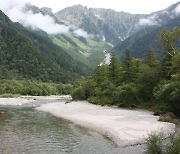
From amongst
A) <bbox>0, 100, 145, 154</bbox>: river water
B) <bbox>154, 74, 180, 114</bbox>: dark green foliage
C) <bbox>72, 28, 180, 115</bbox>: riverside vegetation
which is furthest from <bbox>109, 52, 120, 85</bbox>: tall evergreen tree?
<bbox>0, 100, 145, 154</bbox>: river water

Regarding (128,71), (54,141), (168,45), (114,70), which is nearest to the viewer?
(54,141)

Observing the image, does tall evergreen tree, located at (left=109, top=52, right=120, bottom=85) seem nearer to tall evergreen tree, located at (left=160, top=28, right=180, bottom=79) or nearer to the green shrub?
the green shrub

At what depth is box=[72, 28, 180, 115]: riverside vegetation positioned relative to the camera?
57.6 m

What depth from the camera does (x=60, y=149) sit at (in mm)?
30797

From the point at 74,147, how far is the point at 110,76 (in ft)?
248

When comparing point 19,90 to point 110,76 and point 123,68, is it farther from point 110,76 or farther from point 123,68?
point 123,68

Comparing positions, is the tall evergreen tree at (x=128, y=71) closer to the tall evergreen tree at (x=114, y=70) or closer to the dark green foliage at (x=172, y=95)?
the tall evergreen tree at (x=114, y=70)

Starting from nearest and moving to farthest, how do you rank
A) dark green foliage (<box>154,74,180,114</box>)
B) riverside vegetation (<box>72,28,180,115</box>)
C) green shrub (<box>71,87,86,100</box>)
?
dark green foliage (<box>154,74,180,114</box>) < riverside vegetation (<box>72,28,180,115</box>) < green shrub (<box>71,87,86,100</box>)

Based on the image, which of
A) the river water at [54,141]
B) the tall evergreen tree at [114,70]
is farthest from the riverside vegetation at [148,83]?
the river water at [54,141]

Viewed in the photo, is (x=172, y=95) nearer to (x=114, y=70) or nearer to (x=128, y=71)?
(x=128, y=71)

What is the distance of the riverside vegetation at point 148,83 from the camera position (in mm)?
57594

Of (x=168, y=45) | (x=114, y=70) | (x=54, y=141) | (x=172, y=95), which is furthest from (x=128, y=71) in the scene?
(x=54, y=141)

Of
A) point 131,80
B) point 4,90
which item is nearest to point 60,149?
point 131,80

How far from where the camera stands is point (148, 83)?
7556 cm
